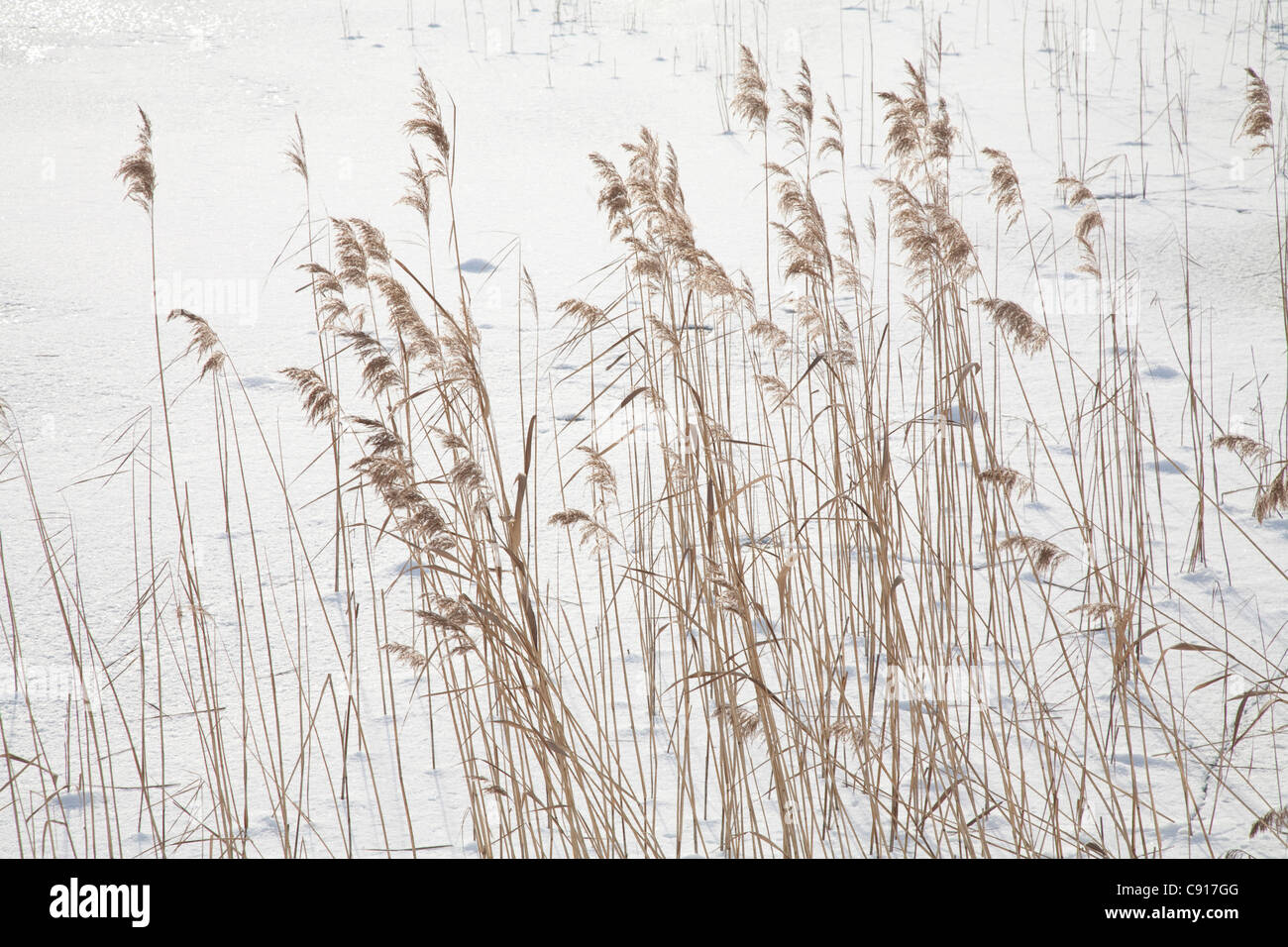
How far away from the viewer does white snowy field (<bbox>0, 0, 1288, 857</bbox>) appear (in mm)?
1839

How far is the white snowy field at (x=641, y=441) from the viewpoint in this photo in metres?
1.84

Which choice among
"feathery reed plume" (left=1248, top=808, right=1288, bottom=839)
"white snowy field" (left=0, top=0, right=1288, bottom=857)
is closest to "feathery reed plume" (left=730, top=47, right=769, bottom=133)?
"white snowy field" (left=0, top=0, right=1288, bottom=857)

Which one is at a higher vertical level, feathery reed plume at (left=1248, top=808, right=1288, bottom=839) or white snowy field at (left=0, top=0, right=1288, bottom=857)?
white snowy field at (left=0, top=0, right=1288, bottom=857)

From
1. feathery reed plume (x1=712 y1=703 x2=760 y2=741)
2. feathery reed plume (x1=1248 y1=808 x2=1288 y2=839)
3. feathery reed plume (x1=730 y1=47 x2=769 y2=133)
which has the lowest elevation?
feathery reed plume (x1=1248 y1=808 x2=1288 y2=839)

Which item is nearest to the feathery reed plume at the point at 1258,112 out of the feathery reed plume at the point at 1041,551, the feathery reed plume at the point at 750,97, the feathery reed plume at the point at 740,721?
the feathery reed plume at the point at 750,97

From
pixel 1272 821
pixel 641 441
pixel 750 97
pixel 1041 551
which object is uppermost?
pixel 750 97

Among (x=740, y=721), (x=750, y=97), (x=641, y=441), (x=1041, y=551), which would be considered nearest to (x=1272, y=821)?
(x=1041, y=551)

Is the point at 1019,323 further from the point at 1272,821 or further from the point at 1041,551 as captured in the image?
the point at 1272,821

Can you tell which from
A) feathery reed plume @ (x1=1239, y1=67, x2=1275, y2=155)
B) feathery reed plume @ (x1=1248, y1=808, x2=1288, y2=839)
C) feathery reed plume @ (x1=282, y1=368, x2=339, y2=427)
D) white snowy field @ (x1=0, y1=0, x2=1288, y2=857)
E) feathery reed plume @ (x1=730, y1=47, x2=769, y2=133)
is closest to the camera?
feathery reed plume @ (x1=1248, y1=808, x2=1288, y2=839)

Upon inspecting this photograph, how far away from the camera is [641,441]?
3.52 meters

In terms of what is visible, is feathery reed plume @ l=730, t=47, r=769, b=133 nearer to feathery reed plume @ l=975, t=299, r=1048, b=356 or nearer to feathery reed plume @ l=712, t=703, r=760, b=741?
feathery reed plume @ l=975, t=299, r=1048, b=356

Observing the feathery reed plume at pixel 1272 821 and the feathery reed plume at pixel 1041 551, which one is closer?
the feathery reed plume at pixel 1272 821

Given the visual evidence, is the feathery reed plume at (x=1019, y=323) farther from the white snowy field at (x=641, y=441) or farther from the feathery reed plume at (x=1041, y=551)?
the feathery reed plume at (x=1041, y=551)
